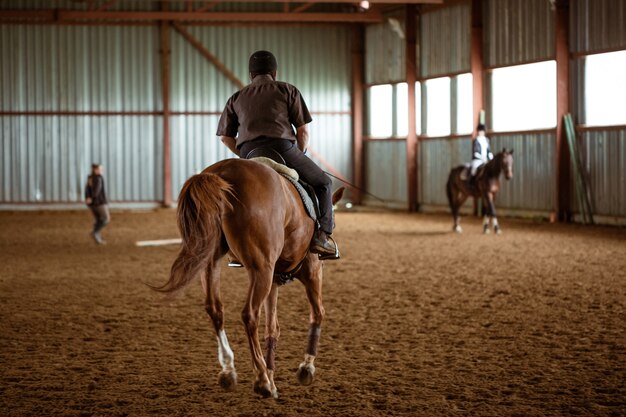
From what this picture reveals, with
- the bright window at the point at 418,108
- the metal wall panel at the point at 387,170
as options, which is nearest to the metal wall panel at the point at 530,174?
the bright window at the point at 418,108

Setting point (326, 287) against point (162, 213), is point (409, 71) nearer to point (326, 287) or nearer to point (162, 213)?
point (162, 213)

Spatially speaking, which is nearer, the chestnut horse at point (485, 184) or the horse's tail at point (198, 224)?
the horse's tail at point (198, 224)

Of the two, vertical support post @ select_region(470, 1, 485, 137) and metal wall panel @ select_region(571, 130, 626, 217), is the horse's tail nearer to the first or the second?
metal wall panel @ select_region(571, 130, 626, 217)

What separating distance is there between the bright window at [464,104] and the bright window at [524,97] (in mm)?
982

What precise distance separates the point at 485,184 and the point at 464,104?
22.7ft

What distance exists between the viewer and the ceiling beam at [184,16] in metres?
28.4

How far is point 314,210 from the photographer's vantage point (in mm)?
6559

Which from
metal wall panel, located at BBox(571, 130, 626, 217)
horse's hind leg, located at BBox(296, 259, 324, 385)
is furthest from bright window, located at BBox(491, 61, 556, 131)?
horse's hind leg, located at BBox(296, 259, 324, 385)

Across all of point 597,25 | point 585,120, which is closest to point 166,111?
point 585,120

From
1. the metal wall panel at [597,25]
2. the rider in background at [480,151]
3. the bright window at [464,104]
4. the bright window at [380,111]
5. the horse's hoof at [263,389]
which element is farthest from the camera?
the bright window at [380,111]

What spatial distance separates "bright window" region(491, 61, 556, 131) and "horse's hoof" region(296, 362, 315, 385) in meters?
16.8

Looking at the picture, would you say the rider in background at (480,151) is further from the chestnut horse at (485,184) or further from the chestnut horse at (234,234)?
the chestnut horse at (234,234)

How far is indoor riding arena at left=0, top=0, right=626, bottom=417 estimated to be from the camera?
5.89 m

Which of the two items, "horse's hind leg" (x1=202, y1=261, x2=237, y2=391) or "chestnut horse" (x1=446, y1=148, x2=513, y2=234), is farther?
"chestnut horse" (x1=446, y1=148, x2=513, y2=234)
